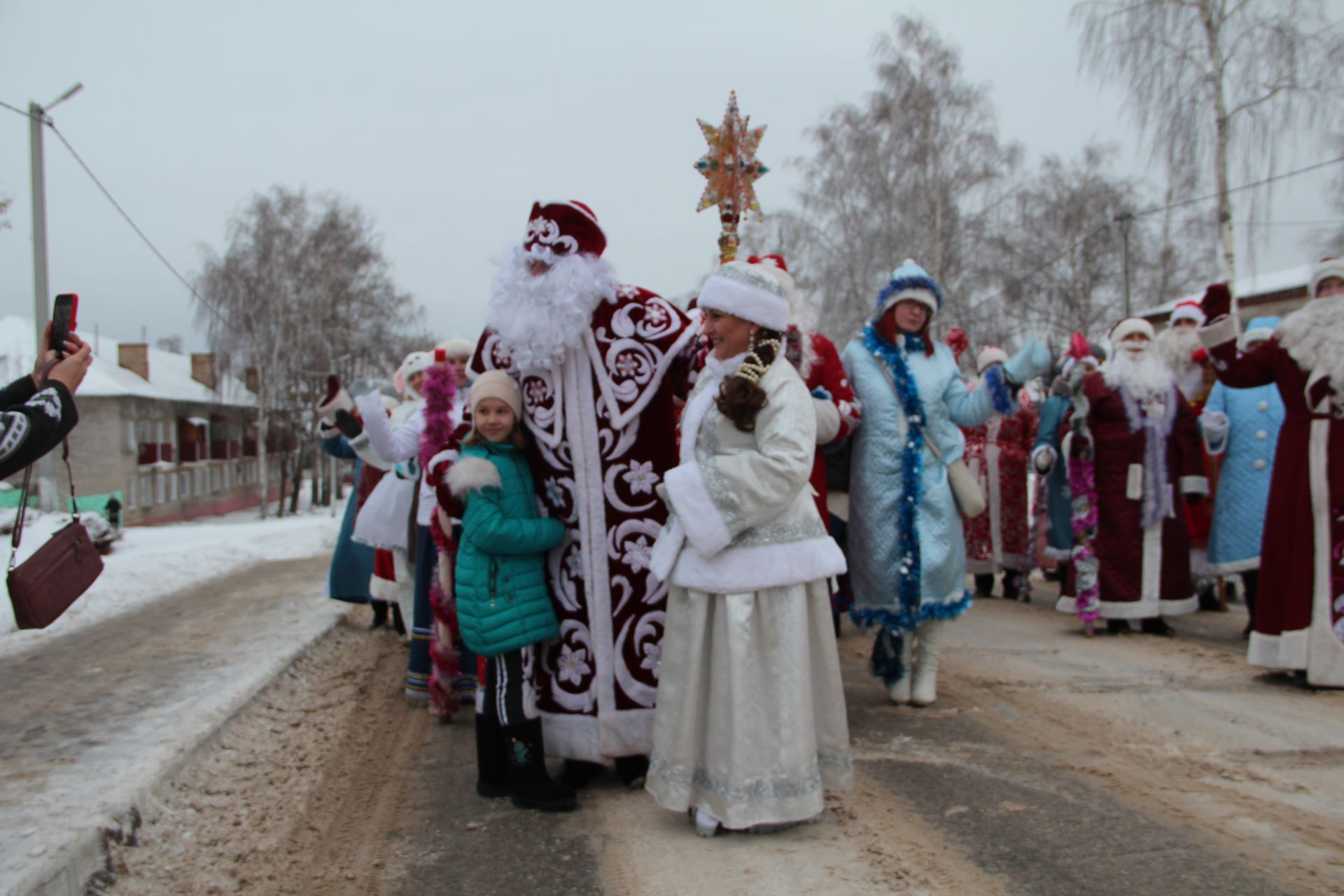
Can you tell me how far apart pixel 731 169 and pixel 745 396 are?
1674mm

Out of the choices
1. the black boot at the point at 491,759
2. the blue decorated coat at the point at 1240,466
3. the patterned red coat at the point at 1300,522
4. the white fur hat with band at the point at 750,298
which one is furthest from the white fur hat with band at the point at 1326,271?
the black boot at the point at 491,759

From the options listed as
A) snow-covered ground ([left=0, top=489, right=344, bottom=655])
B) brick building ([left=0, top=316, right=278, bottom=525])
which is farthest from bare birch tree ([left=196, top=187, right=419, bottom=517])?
snow-covered ground ([left=0, top=489, right=344, bottom=655])

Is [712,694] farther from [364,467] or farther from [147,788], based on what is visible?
[364,467]

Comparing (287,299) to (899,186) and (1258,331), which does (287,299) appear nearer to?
(899,186)

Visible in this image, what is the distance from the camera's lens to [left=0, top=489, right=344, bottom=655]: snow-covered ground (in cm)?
785

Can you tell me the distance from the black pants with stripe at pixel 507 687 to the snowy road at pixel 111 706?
4.14 feet

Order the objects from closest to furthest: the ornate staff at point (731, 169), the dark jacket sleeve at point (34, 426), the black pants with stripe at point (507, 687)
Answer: the dark jacket sleeve at point (34, 426)
the black pants with stripe at point (507, 687)
the ornate staff at point (731, 169)

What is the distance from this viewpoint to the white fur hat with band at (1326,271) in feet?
17.5

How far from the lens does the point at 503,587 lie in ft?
12.2

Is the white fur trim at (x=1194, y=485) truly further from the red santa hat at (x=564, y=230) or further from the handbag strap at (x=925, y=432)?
the red santa hat at (x=564, y=230)

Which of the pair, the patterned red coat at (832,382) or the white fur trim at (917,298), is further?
the white fur trim at (917,298)

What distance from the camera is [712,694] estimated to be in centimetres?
331

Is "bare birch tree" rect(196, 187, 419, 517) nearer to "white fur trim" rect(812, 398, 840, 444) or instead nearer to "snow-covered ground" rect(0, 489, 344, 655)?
"snow-covered ground" rect(0, 489, 344, 655)

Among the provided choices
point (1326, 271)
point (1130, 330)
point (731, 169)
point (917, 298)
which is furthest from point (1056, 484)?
point (731, 169)
